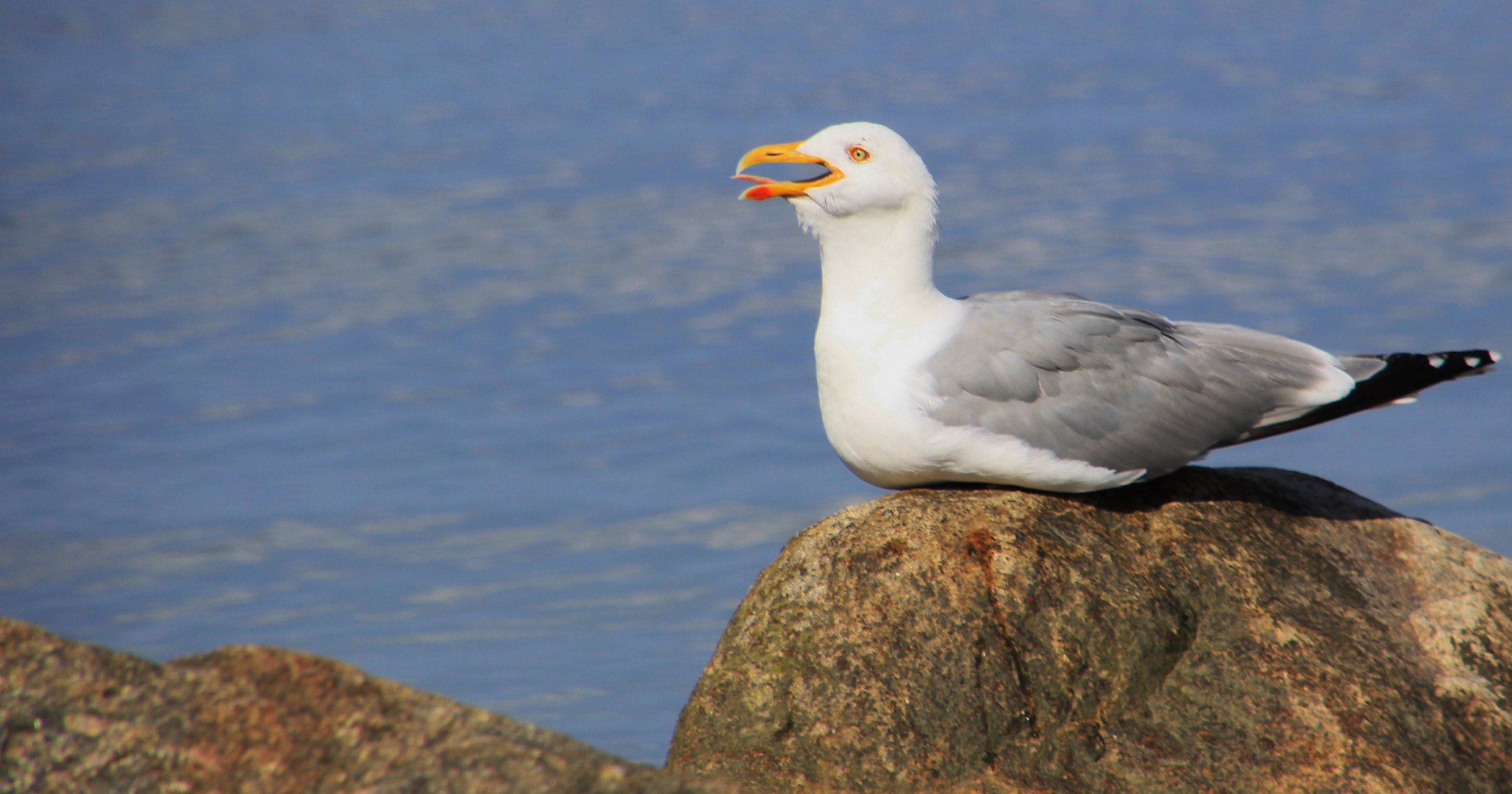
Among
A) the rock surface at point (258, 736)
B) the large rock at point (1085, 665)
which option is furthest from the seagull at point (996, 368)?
the rock surface at point (258, 736)

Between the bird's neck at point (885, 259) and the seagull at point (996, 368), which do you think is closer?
the seagull at point (996, 368)

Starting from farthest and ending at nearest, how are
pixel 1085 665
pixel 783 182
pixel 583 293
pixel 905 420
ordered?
pixel 583 293
pixel 783 182
pixel 905 420
pixel 1085 665

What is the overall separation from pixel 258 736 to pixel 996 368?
3.27 m

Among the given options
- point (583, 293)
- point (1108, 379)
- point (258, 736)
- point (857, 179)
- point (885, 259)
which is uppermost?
point (583, 293)

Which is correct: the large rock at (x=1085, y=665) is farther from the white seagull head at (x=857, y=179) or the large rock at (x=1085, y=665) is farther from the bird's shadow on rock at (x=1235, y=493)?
the white seagull head at (x=857, y=179)

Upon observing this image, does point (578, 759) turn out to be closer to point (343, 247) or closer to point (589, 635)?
point (589, 635)

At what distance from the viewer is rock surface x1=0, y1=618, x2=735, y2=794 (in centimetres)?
361

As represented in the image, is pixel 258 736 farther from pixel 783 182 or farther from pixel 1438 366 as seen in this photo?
pixel 1438 366

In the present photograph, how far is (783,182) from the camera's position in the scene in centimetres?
617

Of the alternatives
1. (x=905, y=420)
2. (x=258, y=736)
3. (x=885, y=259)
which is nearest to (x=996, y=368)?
(x=905, y=420)

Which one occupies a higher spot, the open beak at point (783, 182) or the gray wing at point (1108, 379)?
the open beak at point (783, 182)

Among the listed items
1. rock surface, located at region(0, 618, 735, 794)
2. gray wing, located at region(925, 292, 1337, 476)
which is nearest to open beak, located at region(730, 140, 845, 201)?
gray wing, located at region(925, 292, 1337, 476)

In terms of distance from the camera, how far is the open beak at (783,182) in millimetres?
6152

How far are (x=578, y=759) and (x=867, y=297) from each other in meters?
2.94
